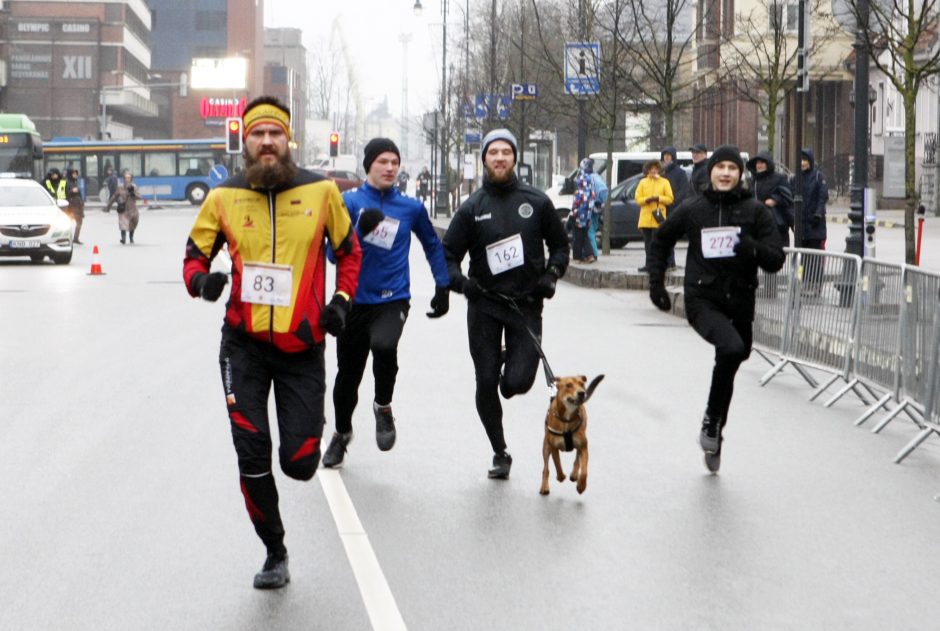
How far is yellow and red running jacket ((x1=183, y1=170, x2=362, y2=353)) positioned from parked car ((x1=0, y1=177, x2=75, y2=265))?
1001 inches

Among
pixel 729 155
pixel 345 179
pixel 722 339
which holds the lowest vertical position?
pixel 722 339

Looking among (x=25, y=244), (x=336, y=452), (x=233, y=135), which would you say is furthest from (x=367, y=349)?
(x=233, y=135)

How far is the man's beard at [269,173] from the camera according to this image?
6.50 meters

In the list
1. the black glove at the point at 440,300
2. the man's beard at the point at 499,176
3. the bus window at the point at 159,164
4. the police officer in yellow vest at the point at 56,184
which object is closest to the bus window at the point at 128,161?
the bus window at the point at 159,164

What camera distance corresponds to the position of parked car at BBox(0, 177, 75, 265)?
31.2 m

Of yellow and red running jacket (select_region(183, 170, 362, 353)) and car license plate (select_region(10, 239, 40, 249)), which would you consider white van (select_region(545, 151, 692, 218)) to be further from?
yellow and red running jacket (select_region(183, 170, 362, 353))

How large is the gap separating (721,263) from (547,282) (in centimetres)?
106

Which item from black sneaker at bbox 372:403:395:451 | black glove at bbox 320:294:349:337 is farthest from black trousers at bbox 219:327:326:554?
black sneaker at bbox 372:403:395:451

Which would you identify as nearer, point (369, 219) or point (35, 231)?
point (369, 219)

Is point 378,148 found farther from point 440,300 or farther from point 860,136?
point 860,136

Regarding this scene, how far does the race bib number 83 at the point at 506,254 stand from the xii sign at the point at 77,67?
10684 centimetres

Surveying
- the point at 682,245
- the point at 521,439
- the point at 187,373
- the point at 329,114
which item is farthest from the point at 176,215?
the point at 329,114

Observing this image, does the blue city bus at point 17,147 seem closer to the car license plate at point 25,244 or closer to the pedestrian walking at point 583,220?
the car license plate at point 25,244

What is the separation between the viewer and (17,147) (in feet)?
181
